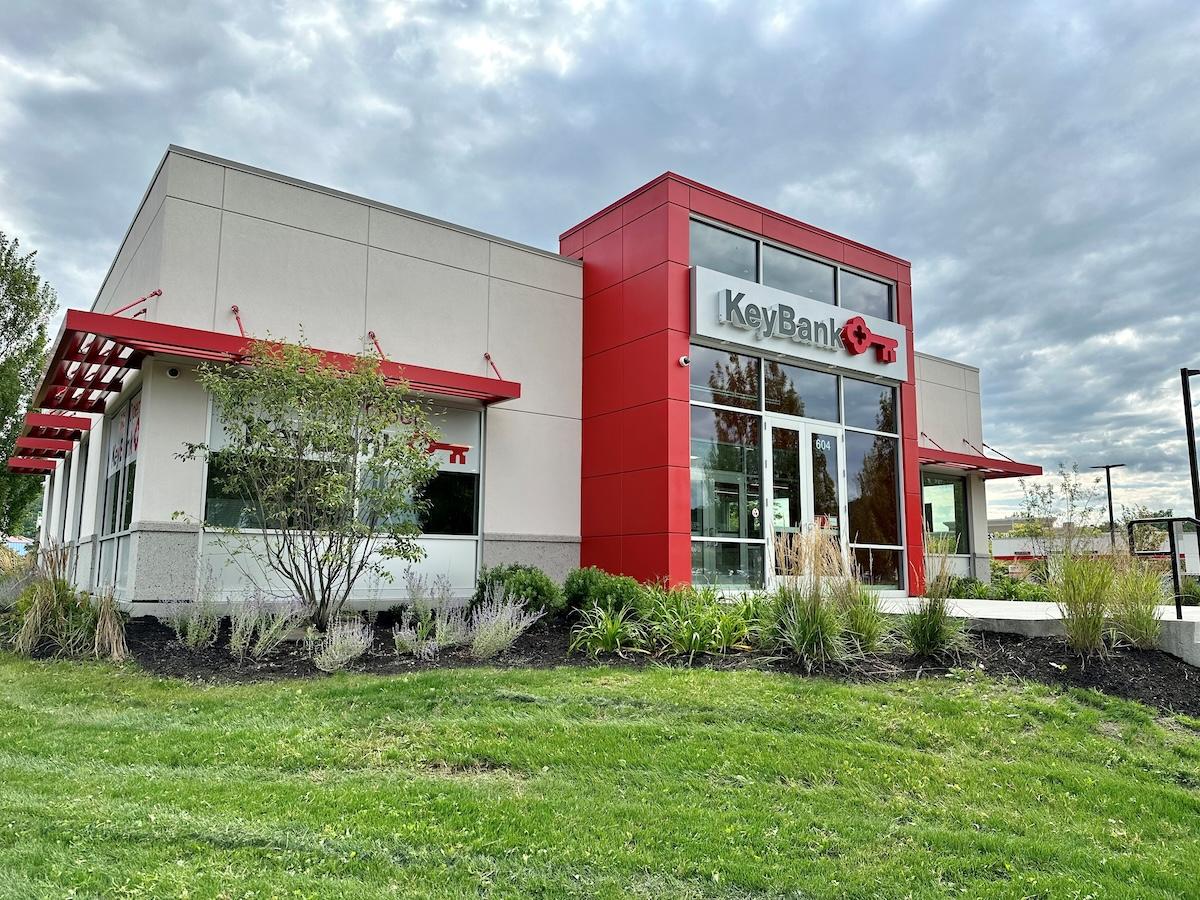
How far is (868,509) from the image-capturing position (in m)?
13.6

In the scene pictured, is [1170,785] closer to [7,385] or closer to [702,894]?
[702,894]

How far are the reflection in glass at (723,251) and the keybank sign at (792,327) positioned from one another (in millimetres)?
430

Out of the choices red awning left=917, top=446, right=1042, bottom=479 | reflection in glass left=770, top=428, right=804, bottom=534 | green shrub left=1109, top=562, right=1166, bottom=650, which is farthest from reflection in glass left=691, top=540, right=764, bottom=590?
red awning left=917, top=446, right=1042, bottom=479

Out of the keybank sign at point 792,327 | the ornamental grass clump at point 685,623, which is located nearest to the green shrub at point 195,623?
the ornamental grass clump at point 685,623

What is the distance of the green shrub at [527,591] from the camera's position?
29.9 ft

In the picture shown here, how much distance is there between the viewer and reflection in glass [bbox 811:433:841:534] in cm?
1292

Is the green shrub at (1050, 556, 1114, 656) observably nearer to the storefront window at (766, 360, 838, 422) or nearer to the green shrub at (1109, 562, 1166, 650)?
the green shrub at (1109, 562, 1166, 650)

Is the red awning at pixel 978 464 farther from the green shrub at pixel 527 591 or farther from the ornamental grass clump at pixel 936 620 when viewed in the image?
the green shrub at pixel 527 591

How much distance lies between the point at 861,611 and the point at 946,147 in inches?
363

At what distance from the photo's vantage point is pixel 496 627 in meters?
7.59

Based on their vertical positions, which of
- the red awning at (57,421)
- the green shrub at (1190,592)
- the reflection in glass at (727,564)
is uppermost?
the red awning at (57,421)

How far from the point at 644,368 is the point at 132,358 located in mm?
6589

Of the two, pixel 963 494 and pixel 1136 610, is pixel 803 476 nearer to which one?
pixel 1136 610

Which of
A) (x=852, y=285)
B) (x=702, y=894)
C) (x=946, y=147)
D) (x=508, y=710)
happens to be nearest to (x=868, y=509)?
(x=852, y=285)
